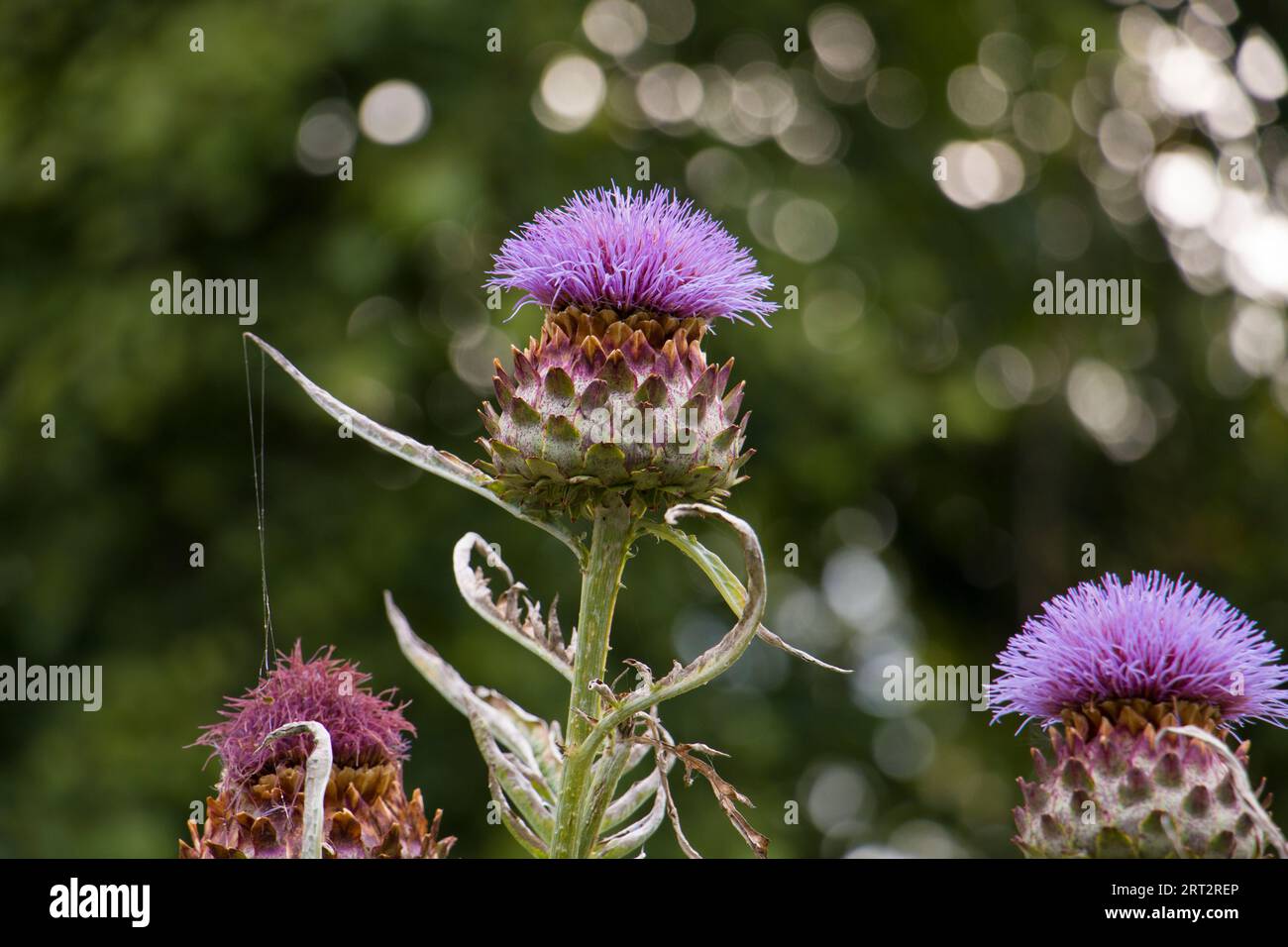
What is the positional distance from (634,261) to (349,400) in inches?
194

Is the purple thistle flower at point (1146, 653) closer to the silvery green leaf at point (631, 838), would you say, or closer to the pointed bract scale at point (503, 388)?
the silvery green leaf at point (631, 838)

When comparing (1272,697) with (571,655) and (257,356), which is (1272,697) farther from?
(257,356)

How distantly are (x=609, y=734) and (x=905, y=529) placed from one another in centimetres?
833

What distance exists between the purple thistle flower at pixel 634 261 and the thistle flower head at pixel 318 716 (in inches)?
31.3

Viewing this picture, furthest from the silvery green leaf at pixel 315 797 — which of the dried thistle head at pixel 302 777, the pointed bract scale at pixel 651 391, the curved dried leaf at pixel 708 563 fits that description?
the pointed bract scale at pixel 651 391

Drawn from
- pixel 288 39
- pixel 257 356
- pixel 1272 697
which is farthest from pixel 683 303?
pixel 288 39

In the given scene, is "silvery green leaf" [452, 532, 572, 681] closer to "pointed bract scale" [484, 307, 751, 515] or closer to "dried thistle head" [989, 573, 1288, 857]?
"pointed bract scale" [484, 307, 751, 515]

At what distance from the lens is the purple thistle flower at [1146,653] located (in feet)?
8.20

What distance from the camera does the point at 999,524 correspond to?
10820 millimetres

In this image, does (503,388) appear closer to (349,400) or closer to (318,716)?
(318,716)

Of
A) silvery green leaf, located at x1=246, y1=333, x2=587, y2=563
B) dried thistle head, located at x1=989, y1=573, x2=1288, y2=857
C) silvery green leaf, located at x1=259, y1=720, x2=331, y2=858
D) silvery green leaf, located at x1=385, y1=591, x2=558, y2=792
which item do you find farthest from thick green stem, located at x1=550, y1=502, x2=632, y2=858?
dried thistle head, located at x1=989, y1=573, x2=1288, y2=857

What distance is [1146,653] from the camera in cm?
251

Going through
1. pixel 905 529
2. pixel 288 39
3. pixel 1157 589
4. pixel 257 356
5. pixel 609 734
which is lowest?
pixel 609 734

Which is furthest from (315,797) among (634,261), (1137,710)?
(1137,710)
